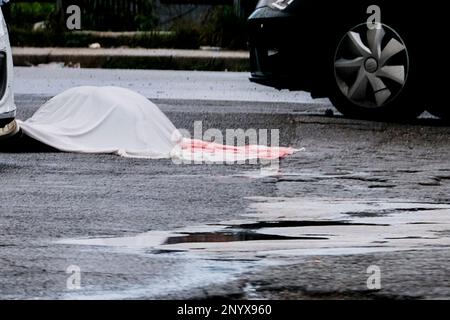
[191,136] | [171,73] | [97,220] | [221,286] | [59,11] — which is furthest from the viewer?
[59,11]

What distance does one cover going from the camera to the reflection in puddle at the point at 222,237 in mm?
6504

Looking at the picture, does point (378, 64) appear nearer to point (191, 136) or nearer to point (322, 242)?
point (191, 136)

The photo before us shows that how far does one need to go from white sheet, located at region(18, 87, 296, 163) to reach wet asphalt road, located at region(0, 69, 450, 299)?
19 centimetres

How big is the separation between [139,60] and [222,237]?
12.7m

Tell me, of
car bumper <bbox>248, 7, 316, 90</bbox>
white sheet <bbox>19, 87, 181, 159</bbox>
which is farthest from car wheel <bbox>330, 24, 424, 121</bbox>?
white sheet <bbox>19, 87, 181, 159</bbox>

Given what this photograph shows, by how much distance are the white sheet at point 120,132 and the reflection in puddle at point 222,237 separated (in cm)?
320

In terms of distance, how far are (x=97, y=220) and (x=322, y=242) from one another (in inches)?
45.5

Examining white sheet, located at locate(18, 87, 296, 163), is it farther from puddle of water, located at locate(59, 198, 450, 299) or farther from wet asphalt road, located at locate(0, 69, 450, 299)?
puddle of water, located at locate(59, 198, 450, 299)

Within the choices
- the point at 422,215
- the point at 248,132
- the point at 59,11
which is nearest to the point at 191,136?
the point at 248,132

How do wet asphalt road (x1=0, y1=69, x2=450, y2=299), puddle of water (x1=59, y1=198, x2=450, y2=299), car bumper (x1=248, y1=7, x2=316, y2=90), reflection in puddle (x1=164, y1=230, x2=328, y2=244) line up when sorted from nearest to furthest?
wet asphalt road (x1=0, y1=69, x2=450, y2=299) < puddle of water (x1=59, y1=198, x2=450, y2=299) < reflection in puddle (x1=164, y1=230, x2=328, y2=244) < car bumper (x1=248, y1=7, x2=316, y2=90)

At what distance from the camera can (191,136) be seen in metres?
11.2

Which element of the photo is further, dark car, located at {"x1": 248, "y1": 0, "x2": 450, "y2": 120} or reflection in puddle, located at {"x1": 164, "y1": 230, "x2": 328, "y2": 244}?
dark car, located at {"x1": 248, "y1": 0, "x2": 450, "y2": 120}

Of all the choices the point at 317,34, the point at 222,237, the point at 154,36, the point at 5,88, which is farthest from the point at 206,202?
the point at 154,36

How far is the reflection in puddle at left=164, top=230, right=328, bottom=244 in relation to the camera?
650 cm
